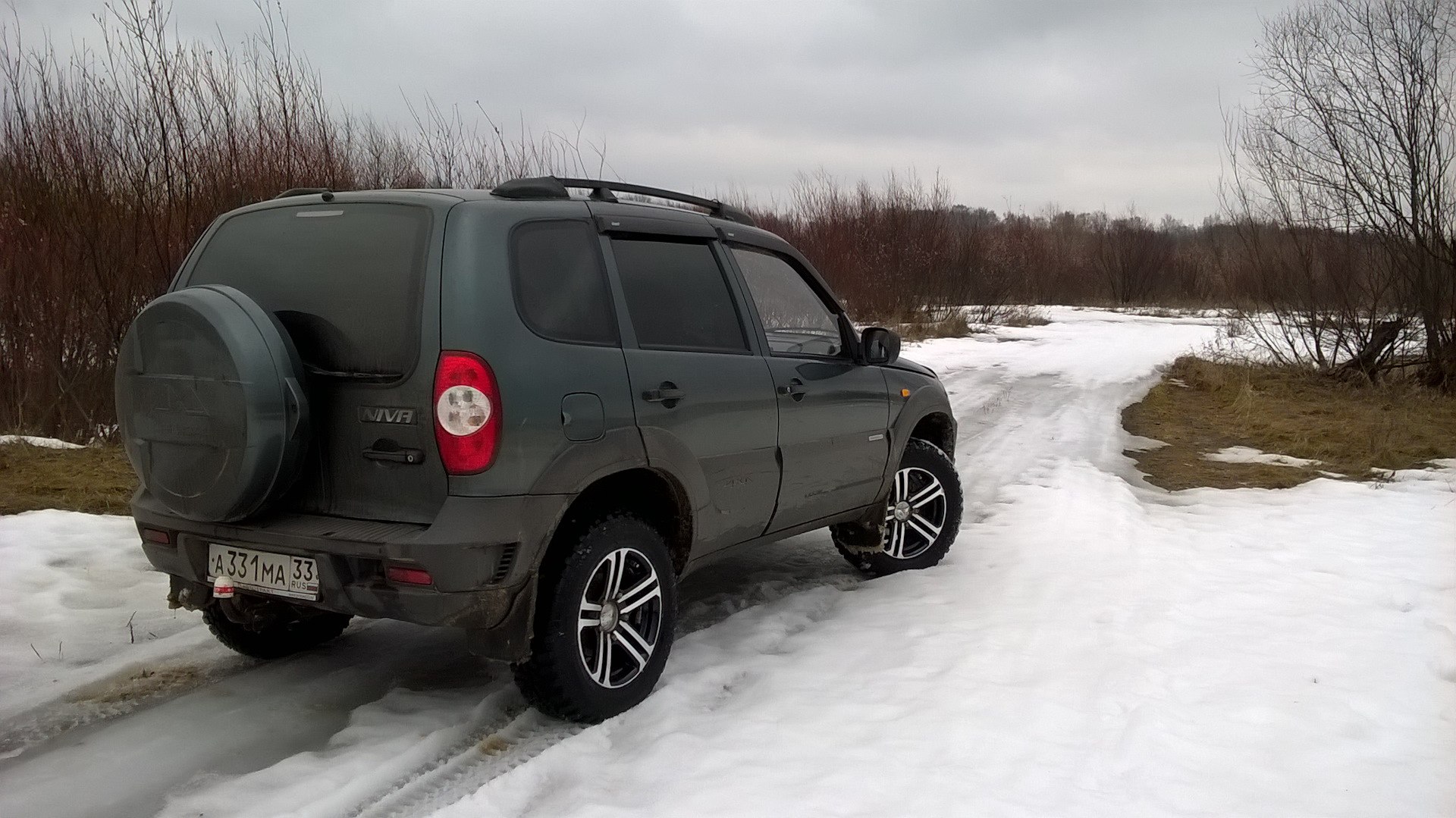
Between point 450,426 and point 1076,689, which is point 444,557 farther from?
point 1076,689

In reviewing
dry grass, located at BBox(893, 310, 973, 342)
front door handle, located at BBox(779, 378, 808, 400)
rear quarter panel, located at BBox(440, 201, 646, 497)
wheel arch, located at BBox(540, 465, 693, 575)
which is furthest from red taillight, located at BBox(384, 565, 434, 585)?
dry grass, located at BBox(893, 310, 973, 342)

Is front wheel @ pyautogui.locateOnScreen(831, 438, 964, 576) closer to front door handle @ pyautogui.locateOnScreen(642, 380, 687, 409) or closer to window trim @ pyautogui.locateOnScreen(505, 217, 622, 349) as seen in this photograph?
front door handle @ pyautogui.locateOnScreen(642, 380, 687, 409)

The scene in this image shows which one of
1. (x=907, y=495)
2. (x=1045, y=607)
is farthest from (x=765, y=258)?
(x=1045, y=607)

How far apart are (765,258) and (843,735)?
2166 mm

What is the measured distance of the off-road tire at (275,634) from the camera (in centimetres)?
375

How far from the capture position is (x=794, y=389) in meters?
4.25

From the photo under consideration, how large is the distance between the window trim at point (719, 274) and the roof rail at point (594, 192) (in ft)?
0.61

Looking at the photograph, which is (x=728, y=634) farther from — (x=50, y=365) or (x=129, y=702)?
(x=50, y=365)

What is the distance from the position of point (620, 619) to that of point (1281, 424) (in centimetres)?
943

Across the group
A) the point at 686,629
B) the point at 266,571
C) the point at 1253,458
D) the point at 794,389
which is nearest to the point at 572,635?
the point at 266,571

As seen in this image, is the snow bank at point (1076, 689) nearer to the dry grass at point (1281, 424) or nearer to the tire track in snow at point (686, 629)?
the tire track in snow at point (686, 629)

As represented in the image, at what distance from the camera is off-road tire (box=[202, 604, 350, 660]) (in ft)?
12.3

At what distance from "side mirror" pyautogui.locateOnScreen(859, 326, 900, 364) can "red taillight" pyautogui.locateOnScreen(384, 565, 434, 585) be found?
2.50 meters

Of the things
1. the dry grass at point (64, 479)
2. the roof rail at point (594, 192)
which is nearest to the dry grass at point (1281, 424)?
the roof rail at point (594, 192)
